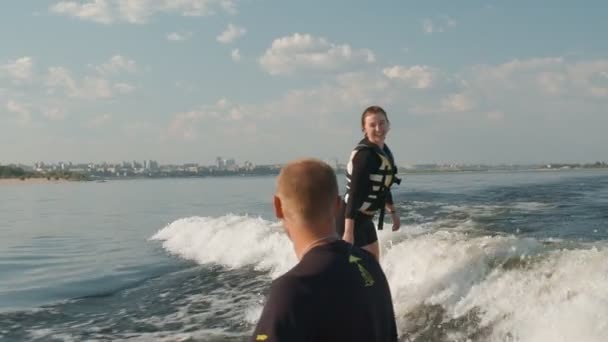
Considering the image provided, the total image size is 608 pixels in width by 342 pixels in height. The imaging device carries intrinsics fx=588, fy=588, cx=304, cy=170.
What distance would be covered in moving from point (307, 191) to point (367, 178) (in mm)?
3294

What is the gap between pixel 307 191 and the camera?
84.5 inches

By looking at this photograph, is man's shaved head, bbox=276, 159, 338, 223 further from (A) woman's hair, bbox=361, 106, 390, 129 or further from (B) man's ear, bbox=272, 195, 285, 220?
(A) woman's hair, bbox=361, 106, 390, 129

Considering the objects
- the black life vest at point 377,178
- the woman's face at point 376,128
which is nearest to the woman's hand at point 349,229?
the black life vest at point 377,178

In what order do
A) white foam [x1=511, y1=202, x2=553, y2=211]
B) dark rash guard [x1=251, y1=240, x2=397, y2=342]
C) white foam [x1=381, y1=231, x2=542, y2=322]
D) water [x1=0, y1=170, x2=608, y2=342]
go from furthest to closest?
white foam [x1=511, y1=202, x2=553, y2=211] → white foam [x1=381, y1=231, x2=542, y2=322] → water [x1=0, y1=170, x2=608, y2=342] → dark rash guard [x1=251, y1=240, x2=397, y2=342]

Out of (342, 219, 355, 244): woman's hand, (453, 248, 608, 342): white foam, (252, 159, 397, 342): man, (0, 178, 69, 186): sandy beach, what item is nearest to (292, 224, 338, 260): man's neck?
(252, 159, 397, 342): man

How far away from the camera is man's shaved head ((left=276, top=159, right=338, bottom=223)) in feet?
7.06

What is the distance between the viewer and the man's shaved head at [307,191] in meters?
2.15

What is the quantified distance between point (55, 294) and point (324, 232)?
382 inches

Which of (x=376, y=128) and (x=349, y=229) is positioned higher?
(x=376, y=128)

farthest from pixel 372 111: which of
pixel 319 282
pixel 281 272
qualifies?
pixel 281 272

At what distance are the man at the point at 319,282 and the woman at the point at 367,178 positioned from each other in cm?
303

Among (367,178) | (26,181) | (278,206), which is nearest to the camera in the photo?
(278,206)

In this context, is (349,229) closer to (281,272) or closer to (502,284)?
(502,284)

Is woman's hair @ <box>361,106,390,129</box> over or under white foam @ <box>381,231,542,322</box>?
over
